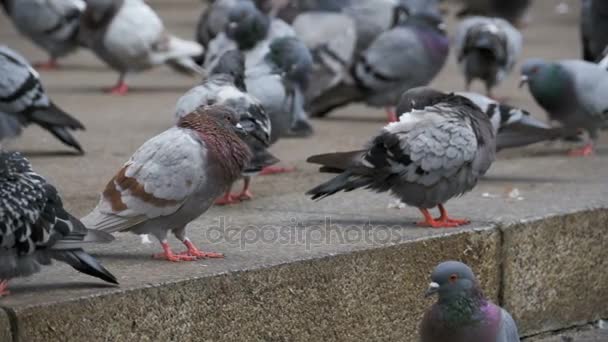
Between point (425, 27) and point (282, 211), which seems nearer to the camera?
point (282, 211)

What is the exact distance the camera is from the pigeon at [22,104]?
7.14 meters

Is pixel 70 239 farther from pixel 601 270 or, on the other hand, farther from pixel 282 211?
pixel 601 270

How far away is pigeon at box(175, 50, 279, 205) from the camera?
235 inches

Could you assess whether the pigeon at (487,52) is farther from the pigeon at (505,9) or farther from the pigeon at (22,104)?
the pigeon at (505,9)

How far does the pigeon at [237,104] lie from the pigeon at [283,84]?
0.98 ft

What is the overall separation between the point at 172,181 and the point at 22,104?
100 inches

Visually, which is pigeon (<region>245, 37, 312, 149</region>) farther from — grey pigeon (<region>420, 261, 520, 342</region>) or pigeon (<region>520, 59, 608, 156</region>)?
grey pigeon (<region>420, 261, 520, 342</region>)

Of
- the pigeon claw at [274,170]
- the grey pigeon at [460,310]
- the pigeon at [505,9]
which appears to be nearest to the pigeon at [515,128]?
the pigeon claw at [274,170]

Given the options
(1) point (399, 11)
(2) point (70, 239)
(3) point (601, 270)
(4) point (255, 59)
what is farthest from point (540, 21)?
(2) point (70, 239)

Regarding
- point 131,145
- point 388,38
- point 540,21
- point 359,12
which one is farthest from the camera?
point 540,21

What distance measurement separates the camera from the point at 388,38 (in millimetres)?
9047

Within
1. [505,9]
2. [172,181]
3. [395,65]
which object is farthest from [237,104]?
[505,9]

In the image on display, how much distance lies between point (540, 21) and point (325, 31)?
627cm

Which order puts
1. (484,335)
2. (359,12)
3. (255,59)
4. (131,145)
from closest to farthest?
(484,335) < (131,145) < (255,59) < (359,12)
